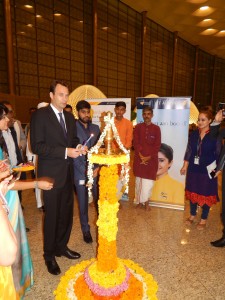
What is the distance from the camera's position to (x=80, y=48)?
923 centimetres

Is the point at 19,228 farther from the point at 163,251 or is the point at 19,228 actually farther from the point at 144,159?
the point at 144,159

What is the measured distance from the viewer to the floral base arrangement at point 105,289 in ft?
6.34

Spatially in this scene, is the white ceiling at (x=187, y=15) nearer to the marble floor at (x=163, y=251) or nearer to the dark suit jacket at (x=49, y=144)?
the marble floor at (x=163, y=251)

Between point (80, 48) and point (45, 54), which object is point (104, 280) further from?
point (80, 48)

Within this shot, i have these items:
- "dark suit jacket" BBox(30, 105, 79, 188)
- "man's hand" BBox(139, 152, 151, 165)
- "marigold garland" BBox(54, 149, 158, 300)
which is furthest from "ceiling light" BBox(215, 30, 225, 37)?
"marigold garland" BBox(54, 149, 158, 300)

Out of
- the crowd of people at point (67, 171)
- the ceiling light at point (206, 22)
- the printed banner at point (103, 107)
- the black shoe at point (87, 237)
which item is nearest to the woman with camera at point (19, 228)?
the crowd of people at point (67, 171)

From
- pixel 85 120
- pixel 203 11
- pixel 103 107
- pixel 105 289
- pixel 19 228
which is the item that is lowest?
pixel 105 289

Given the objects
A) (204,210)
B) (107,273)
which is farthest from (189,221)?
(107,273)

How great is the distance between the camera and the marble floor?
87.5 inches

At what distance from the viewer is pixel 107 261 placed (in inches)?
77.0

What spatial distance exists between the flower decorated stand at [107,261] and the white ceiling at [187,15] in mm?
10428

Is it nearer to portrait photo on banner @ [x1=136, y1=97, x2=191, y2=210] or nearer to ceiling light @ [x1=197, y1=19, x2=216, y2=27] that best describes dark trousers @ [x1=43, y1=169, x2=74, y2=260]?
portrait photo on banner @ [x1=136, y1=97, x2=191, y2=210]

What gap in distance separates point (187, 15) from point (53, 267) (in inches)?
495

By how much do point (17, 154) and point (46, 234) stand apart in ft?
4.93
